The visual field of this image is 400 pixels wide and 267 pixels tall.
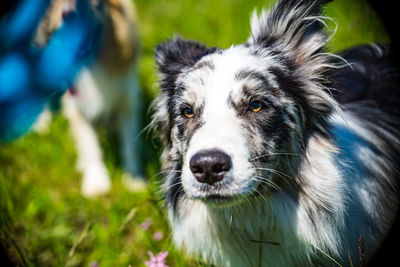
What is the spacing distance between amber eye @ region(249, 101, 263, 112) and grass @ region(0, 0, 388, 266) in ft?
2.50

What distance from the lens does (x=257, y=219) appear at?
2494 millimetres

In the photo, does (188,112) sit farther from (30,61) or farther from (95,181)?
(95,181)

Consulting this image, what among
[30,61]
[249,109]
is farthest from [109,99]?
[249,109]

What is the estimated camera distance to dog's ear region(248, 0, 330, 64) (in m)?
2.48

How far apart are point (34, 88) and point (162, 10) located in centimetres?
485

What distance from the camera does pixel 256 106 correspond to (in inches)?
93.4

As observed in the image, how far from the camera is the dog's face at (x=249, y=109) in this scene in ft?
6.85

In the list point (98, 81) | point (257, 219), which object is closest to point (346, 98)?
point (257, 219)

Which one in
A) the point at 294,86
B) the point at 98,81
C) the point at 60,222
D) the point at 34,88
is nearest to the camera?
the point at 294,86

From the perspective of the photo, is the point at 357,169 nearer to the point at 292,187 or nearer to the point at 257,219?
the point at 292,187

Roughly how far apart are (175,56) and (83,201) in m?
2.08

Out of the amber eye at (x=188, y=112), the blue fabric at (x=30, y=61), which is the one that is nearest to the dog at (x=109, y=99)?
the blue fabric at (x=30, y=61)

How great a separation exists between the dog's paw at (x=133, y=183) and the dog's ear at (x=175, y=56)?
1.79 meters

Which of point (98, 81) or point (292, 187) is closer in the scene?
point (292, 187)
